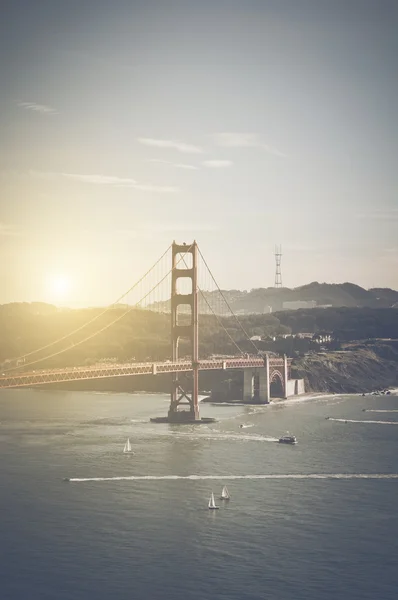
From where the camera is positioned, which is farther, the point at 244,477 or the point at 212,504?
the point at 244,477

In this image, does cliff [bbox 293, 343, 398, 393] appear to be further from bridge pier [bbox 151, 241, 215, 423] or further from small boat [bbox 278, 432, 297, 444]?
small boat [bbox 278, 432, 297, 444]

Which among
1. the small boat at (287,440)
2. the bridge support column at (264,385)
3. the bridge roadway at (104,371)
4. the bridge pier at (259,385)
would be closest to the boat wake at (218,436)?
the small boat at (287,440)

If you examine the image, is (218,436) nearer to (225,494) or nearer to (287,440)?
(287,440)

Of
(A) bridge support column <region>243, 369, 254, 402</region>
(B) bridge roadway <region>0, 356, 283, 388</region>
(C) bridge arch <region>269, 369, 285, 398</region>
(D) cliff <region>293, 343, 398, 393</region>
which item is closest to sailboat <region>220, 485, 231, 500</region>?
(B) bridge roadway <region>0, 356, 283, 388</region>

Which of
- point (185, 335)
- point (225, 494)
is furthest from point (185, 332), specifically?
point (225, 494)

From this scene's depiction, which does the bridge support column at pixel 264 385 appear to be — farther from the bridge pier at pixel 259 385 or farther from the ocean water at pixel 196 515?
the ocean water at pixel 196 515

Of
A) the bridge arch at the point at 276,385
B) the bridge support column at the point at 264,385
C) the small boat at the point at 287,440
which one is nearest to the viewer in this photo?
the small boat at the point at 287,440

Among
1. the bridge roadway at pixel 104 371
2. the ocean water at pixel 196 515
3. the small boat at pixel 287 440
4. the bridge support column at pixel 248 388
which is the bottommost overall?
the ocean water at pixel 196 515
